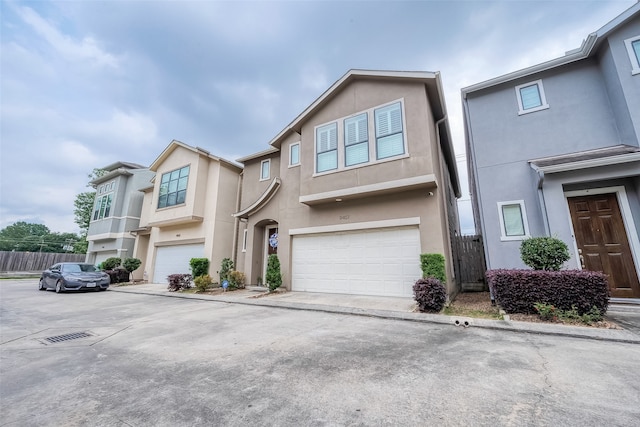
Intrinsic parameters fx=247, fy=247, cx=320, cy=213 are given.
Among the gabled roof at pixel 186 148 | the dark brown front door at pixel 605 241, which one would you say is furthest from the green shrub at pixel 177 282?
the dark brown front door at pixel 605 241

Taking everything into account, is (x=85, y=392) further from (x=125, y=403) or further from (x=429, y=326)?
(x=429, y=326)

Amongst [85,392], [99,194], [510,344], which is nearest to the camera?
[85,392]

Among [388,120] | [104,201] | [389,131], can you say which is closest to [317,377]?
[389,131]

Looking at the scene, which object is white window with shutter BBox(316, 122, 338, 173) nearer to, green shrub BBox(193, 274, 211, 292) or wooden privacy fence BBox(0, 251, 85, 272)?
green shrub BBox(193, 274, 211, 292)

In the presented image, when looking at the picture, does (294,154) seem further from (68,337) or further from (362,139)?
(68,337)

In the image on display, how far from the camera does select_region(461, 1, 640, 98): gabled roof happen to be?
6.62 metres

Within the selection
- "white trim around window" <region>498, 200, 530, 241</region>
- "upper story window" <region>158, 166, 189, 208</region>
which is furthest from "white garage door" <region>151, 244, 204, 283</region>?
"white trim around window" <region>498, 200, 530, 241</region>

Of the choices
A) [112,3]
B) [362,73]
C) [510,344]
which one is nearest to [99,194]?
[112,3]

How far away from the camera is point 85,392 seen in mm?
2668

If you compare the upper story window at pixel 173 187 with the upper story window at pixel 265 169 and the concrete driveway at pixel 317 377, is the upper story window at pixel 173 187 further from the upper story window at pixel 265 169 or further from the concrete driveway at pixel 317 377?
the concrete driveway at pixel 317 377

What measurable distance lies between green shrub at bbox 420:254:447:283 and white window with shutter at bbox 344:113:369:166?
149 inches

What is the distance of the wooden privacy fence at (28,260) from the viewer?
80.8 ft

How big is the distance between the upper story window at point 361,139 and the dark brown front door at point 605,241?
506 cm

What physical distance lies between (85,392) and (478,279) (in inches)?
444
